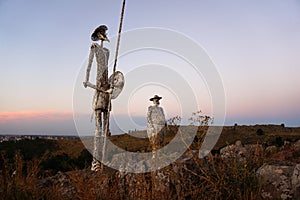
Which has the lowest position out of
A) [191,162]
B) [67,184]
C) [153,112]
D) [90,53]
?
[67,184]

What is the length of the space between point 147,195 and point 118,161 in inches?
220

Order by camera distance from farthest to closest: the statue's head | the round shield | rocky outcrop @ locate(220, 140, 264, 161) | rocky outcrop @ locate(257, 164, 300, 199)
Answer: the statue's head < the round shield < rocky outcrop @ locate(257, 164, 300, 199) < rocky outcrop @ locate(220, 140, 264, 161)

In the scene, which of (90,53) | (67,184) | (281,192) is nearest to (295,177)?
(281,192)

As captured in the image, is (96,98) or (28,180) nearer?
(28,180)

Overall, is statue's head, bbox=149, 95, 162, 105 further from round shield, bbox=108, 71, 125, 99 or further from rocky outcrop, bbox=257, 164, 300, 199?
rocky outcrop, bbox=257, 164, 300, 199

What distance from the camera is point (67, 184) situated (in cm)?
846

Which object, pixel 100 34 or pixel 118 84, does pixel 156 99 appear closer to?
pixel 118 84

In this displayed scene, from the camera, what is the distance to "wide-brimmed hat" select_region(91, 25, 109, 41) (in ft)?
31.9

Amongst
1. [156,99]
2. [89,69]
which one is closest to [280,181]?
[156,99]

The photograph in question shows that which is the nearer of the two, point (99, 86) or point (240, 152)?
point (240, 152)

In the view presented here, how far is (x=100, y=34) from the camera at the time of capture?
9805 mm

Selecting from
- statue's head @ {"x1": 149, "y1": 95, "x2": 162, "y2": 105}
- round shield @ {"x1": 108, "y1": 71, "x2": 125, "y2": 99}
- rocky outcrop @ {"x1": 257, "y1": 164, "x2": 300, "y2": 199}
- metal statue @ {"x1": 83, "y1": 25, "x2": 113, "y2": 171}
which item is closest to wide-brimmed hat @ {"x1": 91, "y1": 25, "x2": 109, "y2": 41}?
metal statue @ {"x1": 83, "y1": 25, "x2": 113, "y2": 171}

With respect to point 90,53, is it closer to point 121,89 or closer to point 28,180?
point 121,89

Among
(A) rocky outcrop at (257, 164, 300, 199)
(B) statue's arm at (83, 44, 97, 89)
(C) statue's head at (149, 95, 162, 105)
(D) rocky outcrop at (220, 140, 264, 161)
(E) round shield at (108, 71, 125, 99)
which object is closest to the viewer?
(D) rocky outcrop at (220, 140, 264, 161)
